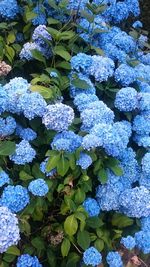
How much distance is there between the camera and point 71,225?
222cm

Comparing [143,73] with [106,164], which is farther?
[143,73]

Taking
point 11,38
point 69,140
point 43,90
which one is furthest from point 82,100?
point 11,38

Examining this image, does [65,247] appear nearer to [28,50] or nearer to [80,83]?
[80,83]

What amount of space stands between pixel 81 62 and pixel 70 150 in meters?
0.64

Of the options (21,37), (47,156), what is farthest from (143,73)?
(47,156)

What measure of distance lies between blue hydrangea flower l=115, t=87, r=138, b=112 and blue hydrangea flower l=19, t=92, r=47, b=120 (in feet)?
1.70

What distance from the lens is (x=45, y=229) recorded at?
237 centimetres

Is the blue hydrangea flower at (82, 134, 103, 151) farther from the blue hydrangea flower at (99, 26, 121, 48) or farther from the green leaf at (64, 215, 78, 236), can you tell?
the blue hydrangea flower at (99, 26, 121, 48)

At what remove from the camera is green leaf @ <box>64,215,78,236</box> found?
2.22m

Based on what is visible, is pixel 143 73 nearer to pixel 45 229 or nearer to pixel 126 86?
pixel 126 86

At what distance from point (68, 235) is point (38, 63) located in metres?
1.05

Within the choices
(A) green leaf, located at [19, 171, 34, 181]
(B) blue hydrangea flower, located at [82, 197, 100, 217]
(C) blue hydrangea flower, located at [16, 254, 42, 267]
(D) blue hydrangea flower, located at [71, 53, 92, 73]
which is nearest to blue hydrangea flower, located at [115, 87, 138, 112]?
(D) blue hydrangea flower, located at [71, 53, 92, 73]

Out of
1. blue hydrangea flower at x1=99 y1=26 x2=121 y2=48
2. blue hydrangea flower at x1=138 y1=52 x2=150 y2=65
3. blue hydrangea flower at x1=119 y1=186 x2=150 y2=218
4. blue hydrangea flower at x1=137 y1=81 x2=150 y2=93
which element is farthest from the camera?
blue hydrangea flower at x1=138 y1=52 x2=150 y2=65

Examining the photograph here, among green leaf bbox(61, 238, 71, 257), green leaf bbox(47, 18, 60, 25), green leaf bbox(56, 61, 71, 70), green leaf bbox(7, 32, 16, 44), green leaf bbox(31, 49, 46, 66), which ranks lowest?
green leaf bbox(61, 238, 71, 257)
